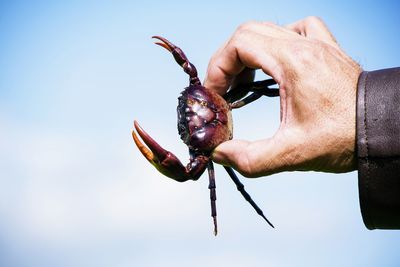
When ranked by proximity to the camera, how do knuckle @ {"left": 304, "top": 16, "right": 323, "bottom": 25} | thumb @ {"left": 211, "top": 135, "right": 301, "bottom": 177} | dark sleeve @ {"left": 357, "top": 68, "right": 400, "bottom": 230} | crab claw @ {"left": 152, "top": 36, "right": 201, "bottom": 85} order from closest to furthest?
dark sleeve @ {"left": 357, "top": 68, "right": 400, "bottom": 230}
thumb @ {"left": 211, "top": 135, "right": 301, "bottom": 177}
knuckle @ {"left": 304, "top": 16, "right": 323, "bottom": 25}
crab claw @ {"left": 152, "top": 36, "right": 201, "bottom": 85}

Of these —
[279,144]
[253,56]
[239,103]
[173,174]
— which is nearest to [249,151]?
[279,144]

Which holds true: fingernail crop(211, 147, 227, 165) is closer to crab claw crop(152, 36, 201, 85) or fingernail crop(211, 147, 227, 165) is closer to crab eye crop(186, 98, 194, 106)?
crab eye crop(186, 98, 194, 106)

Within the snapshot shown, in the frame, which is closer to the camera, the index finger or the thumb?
the thumb

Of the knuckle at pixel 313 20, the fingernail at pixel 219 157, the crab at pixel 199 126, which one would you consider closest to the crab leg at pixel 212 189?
the crab at pixel 199 126

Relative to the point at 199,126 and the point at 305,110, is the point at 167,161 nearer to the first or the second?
the point at 199,126

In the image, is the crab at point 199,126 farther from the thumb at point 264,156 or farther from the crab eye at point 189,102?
the thumb at point 264,156

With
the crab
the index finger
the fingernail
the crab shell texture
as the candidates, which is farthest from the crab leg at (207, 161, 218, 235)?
the index finger
